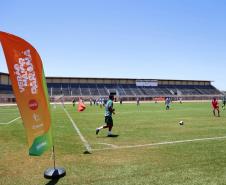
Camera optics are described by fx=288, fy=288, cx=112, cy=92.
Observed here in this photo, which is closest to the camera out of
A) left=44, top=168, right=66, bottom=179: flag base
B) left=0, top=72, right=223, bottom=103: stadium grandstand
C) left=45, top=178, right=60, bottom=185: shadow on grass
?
left=45, top=178, right=60, bottom=185: shadow on grass

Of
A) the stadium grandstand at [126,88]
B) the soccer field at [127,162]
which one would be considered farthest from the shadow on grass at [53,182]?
the stadium grandstand at [126,88]

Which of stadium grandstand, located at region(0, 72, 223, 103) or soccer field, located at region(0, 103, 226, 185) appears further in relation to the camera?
stadium grandstand, located at region(0, 72, 223, 103)

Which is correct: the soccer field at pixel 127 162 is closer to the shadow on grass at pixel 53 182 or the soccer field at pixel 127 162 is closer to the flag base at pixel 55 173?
the shadow on grass at pixel 53 182

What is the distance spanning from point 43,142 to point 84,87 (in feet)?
305

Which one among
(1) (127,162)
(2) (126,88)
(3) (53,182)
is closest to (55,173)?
(3) (53,182)

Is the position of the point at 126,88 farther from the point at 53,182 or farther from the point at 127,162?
the point at 53,182

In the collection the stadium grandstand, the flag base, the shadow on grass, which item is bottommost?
the shadow on grass

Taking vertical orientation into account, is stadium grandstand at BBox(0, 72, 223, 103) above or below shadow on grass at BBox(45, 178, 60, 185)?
above

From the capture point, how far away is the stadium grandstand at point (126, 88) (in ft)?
305

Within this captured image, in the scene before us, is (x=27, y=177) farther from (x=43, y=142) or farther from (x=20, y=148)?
(x=20, y=148)

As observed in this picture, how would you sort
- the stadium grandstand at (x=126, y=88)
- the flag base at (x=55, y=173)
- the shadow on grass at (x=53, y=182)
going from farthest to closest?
the stadium grandstand at (x=126, y=88) < the flag base at (x=55, y=173) < the shadow on grass at (x=53, y=182)

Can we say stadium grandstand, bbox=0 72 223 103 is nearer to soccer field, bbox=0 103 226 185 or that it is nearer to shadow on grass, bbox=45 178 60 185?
soccer field, bbox=0 103 226 185

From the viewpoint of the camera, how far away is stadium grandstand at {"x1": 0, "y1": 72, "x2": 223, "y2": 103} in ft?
305

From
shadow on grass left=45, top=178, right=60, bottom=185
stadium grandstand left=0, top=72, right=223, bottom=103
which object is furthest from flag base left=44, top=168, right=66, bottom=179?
stadium grandstand left=0, top=72, right=223, bottom=103
